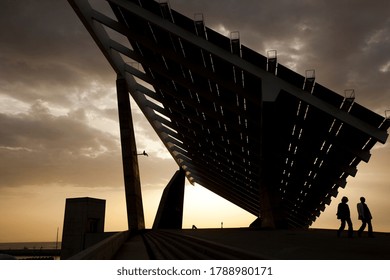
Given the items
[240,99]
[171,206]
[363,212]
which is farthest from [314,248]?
[171,206]

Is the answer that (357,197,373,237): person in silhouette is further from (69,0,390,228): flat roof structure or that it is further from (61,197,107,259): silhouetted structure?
(61,197,107,259): silhouetted structure

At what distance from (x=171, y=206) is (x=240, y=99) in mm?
18948

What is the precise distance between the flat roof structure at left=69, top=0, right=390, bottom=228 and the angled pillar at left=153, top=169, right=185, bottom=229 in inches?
255

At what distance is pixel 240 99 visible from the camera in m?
18.1

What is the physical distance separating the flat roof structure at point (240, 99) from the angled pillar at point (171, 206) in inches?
255

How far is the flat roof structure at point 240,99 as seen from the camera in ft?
46.0

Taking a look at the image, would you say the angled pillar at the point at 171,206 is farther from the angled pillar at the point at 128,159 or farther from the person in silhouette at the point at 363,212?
the person in silhouette at the point at 363,212

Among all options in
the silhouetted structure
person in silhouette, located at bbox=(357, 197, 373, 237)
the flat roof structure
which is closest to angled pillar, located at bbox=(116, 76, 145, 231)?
the flat roof structure

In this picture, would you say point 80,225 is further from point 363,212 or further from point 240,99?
point 363,212

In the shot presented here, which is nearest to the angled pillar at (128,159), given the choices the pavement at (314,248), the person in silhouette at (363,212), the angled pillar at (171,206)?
the angled pillar at (171,206)

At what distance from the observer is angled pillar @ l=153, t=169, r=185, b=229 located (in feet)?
103

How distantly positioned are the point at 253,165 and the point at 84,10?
58.4 ft

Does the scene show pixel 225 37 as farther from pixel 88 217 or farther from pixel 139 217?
pixel 88 217
